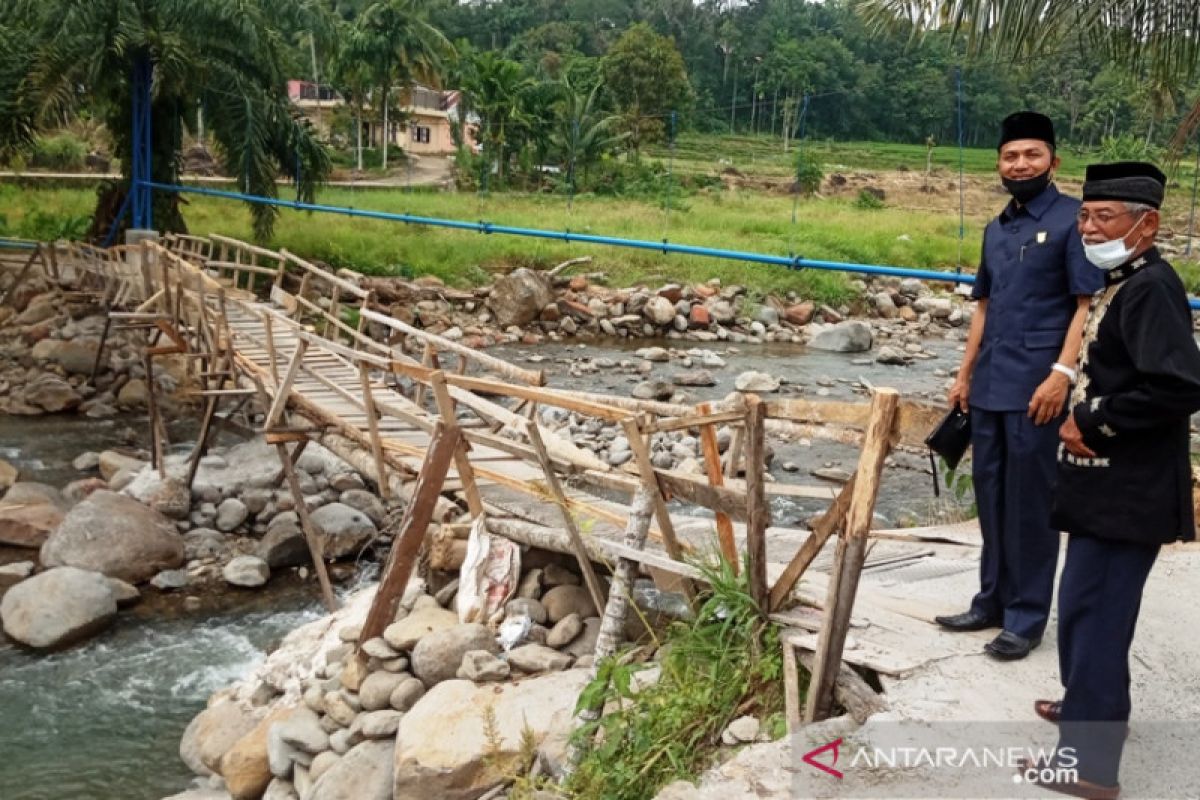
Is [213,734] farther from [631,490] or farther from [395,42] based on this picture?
[395,42]

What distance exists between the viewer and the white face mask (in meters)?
2.95

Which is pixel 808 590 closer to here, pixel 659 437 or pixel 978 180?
pixel 659 437

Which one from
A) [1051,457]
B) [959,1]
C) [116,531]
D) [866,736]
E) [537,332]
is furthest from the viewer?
[537,332]

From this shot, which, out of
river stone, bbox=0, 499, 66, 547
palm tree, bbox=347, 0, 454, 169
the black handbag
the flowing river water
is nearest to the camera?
the black handbag

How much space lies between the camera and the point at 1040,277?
370 cm

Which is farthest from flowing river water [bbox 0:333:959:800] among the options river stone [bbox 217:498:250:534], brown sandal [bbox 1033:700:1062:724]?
brown sandal [bbox 1033:700:1062:724]

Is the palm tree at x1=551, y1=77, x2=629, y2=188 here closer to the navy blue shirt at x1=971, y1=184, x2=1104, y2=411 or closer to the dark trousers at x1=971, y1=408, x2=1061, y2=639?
the navy blue shirt at x1=971, y1=184, x2=1104, y2=411

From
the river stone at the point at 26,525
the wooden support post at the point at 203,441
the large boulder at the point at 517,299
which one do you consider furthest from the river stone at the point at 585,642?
the large boulder at the point at 517,299

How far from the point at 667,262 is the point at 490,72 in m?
10.9

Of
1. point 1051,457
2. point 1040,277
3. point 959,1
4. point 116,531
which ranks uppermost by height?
point 959,1

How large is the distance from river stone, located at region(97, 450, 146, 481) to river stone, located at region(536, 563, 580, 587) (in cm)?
717

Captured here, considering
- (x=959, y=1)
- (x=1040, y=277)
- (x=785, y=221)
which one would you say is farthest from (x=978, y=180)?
(x=1040, y=277)

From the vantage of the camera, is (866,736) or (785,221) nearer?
(866,736)

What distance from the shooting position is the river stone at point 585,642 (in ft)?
16.3
